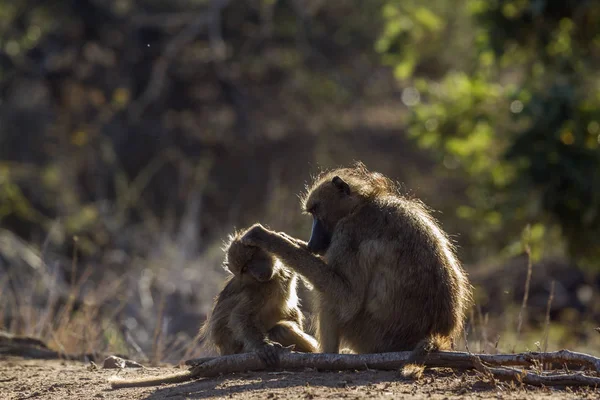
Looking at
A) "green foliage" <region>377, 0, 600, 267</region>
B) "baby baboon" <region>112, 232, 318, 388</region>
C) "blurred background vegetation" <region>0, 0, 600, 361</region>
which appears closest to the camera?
"baby baboon" <region>112, 232, 318, 388</region>

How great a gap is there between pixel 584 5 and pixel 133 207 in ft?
33.5

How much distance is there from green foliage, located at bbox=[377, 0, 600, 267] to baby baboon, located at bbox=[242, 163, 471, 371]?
4.49 metres

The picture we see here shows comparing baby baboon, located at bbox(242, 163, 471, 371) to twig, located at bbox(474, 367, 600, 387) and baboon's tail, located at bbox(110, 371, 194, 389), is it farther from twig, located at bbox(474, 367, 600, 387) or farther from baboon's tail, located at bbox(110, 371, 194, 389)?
baboon's tail, located at bbox(110, 371, 194, 389)

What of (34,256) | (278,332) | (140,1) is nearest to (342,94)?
(140,1)

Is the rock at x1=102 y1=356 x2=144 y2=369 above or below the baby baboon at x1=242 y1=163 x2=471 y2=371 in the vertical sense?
below

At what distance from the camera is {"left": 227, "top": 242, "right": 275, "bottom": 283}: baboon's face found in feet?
17.3

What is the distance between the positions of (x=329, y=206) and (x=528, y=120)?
17.1ft

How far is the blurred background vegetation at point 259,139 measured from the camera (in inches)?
386

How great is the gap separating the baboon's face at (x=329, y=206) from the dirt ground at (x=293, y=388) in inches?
35.9

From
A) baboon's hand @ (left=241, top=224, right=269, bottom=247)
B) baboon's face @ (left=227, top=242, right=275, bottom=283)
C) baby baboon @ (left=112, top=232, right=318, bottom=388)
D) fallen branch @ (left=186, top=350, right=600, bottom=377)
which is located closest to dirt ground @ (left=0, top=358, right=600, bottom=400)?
fallen branch @ (left=186, top=350, right=600, bottom=377)

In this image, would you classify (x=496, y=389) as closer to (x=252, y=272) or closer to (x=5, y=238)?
(x=252, y=272)

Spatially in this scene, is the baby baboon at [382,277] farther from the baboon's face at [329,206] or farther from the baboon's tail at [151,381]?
the baboon's tail at [151,381]

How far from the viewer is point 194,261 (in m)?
12.7

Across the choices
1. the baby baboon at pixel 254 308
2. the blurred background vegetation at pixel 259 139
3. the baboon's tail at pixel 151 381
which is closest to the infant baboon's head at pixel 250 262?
the baby baboon at pixel 254 308
